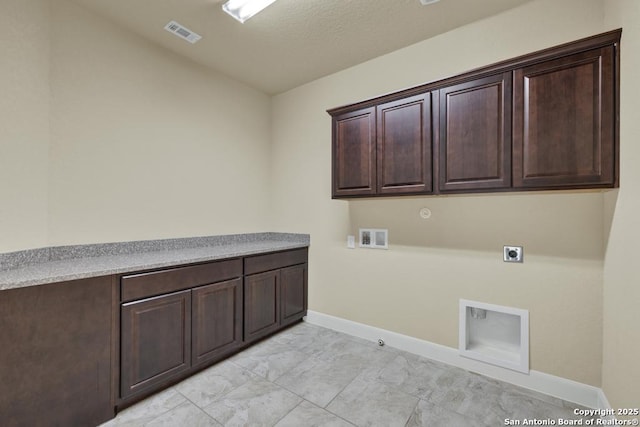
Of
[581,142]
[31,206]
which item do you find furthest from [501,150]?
[31,206]

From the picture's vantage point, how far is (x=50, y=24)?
1945mm

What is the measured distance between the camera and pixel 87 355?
5.24ft

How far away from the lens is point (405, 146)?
88.1 inches

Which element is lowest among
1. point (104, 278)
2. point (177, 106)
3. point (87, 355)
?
point (87, 355)

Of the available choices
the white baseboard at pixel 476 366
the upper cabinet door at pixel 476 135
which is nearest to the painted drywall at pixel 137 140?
the white baseboard at pixel 476 366

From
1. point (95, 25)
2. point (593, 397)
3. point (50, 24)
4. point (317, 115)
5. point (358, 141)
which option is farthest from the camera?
point (317, 115)

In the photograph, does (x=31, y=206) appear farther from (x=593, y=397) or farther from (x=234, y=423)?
(x=593, y=397)

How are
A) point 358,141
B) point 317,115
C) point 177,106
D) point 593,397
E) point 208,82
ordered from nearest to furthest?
1. point 593,397
2. point 358,141
3. point 177,106
4. point 208,82
5. point 317,115

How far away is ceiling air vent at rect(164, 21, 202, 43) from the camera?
7.43ft

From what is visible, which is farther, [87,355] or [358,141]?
[358,141]

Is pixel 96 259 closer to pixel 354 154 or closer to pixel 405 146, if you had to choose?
pixel 354 154

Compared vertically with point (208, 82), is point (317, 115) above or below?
below

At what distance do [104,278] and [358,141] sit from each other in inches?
84.0

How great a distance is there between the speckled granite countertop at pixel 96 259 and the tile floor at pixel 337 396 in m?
0.92
